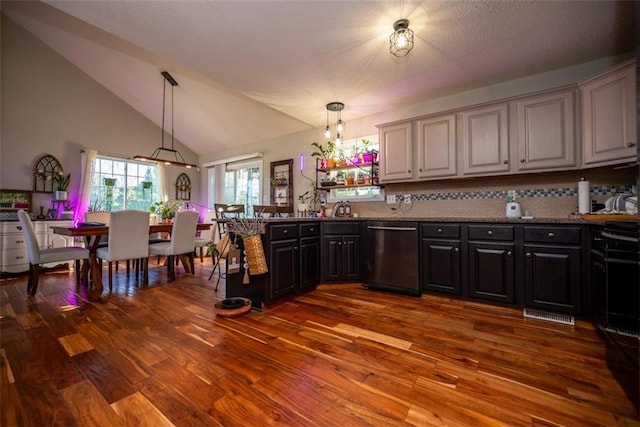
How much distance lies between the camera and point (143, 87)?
515 centimetres

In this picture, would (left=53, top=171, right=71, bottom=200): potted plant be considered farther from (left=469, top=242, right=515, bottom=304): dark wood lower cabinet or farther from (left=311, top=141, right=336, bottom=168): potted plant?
Result: (left=469, top=242, right=515, bottom=304): dark wood lower cabinet

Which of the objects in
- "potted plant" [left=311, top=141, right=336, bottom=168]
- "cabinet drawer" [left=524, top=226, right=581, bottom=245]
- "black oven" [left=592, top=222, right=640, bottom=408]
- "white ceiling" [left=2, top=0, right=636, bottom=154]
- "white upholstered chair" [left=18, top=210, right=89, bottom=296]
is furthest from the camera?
"potted plant" [left=311, top=141, right=336, bottom=168]

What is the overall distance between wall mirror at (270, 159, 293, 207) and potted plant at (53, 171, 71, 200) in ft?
11.8

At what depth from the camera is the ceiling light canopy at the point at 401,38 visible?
210 centimetres

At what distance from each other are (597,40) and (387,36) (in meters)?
1.80

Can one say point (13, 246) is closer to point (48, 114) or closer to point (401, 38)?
point (48, 114)

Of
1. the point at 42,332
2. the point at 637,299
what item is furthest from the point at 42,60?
the point at 637,299

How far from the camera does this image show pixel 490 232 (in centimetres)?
254

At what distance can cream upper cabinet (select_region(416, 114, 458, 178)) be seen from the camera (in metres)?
3.02

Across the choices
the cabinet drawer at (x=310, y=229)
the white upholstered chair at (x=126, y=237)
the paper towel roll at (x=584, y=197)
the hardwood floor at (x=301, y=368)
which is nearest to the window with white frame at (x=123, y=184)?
the white upholstered chair at (x=126, y=237)

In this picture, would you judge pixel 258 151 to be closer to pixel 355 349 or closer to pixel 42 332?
pixel 42 332

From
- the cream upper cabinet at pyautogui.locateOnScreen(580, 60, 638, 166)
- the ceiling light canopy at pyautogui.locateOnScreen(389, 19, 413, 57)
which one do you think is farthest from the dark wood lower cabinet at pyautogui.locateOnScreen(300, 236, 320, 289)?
the cream upper cabinet at pyautogui.locateOnScreen(580, 60, 638, 166)

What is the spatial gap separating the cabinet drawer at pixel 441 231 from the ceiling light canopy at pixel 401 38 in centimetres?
168

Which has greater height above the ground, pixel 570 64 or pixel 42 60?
pixel 42 60
